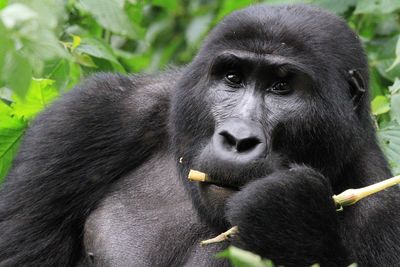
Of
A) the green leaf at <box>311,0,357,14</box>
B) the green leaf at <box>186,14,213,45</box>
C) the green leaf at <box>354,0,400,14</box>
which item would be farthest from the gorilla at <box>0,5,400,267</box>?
the green leaf at <box>186,14,213,45</box>

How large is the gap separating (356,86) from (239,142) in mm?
840

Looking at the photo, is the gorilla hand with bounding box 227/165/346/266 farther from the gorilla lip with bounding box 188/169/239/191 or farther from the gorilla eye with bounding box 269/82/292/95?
the gorilla eye with bounding box 269/82/292/95

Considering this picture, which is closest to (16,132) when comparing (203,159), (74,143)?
(74,143)

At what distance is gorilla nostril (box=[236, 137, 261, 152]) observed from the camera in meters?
2.96

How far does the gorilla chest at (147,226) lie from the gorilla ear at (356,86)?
86cm

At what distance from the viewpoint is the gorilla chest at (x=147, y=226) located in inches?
143

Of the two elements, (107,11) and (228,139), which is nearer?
(228,139)

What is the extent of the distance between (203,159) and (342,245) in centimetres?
67

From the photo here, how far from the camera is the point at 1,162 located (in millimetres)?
4098

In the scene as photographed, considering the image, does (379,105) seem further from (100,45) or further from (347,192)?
(100,45)

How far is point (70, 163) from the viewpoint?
3773mm

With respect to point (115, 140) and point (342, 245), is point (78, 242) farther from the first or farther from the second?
point (342, 245)

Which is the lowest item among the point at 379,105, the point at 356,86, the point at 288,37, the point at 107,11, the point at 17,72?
the point at 379,105

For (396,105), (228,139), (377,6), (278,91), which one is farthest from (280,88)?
(377,6)
